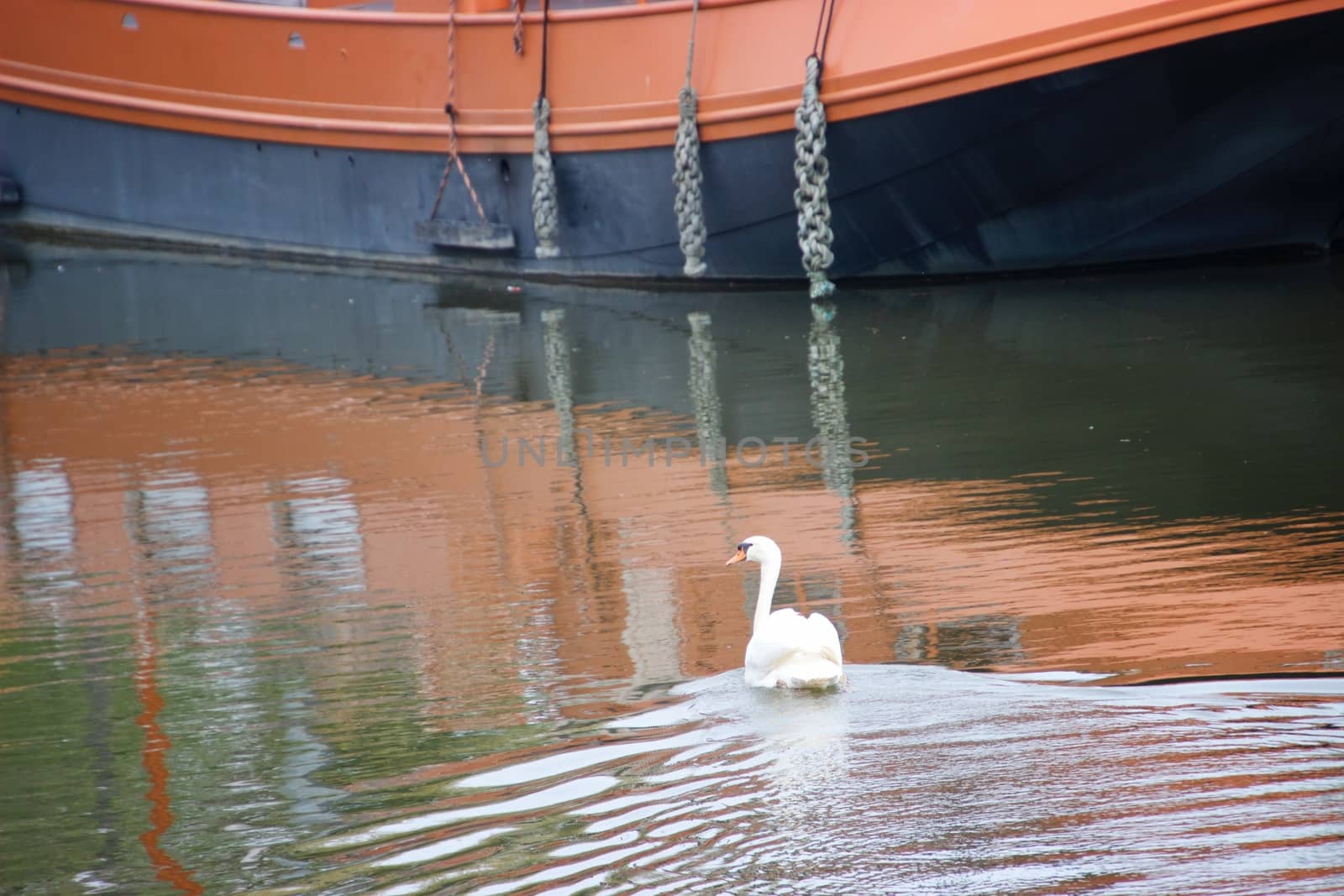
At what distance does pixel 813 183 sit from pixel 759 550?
19.4 feet

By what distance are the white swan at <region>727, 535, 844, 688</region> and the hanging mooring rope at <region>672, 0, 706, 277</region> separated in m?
6.92

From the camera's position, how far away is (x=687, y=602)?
5.71 metres

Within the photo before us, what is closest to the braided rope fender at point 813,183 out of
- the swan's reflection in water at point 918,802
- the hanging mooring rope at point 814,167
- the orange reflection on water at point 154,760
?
the hanging mooring rope at point 814,167

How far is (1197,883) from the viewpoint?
11.0ft

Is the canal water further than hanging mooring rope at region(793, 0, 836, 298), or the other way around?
hanging mooring rope at region(793, 0, 836, 298)

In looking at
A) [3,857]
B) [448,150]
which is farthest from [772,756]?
[448,150]

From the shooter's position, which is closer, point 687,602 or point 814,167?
point 687,602

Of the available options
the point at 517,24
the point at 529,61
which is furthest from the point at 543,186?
the point at 517,24

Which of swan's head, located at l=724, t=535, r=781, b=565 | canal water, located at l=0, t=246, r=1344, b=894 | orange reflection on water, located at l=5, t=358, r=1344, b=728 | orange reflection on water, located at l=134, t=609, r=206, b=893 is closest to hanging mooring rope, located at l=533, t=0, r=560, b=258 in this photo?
canal water, located at l=0, t=246, r=1344, b=894

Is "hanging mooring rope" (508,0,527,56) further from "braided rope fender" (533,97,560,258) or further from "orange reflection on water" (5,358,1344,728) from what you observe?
"orange reflection on water" (5,358,1344,728)

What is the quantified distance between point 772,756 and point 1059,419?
4.10 metres

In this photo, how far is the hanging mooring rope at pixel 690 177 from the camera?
11.2 m

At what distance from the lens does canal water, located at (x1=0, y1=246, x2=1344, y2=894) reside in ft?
12.3

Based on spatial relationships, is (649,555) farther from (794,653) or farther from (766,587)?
(794,653)
